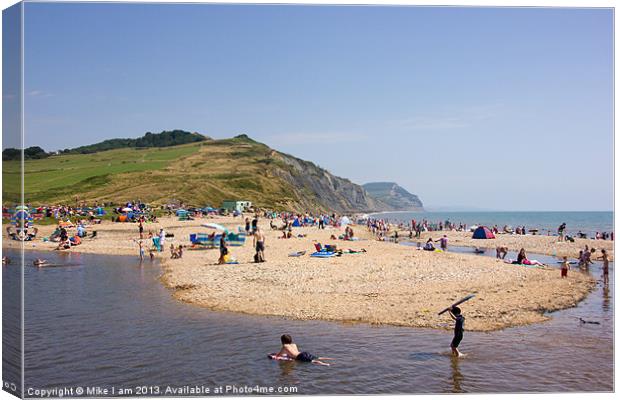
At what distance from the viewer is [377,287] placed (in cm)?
2020

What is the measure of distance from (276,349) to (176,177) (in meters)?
60.8

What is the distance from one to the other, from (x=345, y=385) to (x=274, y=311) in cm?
647

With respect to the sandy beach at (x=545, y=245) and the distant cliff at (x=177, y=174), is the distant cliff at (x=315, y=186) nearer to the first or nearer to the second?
the distant cliff at (x=177, y=174)

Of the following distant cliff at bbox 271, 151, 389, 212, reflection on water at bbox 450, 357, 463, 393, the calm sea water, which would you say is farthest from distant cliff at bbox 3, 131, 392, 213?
the calm sea water

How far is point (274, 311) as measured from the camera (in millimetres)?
16375

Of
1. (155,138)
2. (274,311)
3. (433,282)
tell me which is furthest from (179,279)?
(155,138)

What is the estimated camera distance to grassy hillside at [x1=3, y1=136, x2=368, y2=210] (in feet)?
198

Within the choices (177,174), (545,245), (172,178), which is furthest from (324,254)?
(177,174)

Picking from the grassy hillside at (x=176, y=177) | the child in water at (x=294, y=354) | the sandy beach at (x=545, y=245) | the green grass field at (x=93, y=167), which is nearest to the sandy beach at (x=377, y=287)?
the child in water at (x=294, y=354)

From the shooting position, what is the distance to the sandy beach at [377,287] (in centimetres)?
1617

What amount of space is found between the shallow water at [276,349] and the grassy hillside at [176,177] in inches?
1328

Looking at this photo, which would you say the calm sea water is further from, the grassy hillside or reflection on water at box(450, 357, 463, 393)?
reflection on water at box(450, 357, 463, 393)

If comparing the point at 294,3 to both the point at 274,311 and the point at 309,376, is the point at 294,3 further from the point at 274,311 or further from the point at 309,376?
the point at 274,311

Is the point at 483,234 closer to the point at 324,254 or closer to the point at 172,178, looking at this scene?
the point at 324,254
